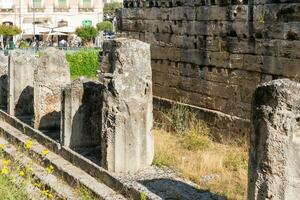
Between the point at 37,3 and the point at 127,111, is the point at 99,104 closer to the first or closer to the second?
the point at 127,111

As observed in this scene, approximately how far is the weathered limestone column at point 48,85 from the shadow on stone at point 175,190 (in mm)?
4008

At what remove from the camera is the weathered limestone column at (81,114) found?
9.07 metres

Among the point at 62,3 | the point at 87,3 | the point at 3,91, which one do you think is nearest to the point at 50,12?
the point at 62,3

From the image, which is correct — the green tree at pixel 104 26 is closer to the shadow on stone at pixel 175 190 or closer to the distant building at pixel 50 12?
the distant building at pixel 50 12

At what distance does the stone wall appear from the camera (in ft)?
31.2

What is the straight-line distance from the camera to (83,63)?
2467 cm

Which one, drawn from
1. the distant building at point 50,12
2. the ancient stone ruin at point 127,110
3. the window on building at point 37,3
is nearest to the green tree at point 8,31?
the distant building at point 50,12

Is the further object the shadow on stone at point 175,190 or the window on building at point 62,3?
the window on building at point 62,3

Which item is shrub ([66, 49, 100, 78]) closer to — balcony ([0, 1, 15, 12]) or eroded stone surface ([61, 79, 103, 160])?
eroded stone surface ([61, 79, 103, 160])

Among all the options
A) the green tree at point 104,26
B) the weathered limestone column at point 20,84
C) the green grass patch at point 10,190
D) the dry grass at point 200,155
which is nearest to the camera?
the green grass patch at point 10,190

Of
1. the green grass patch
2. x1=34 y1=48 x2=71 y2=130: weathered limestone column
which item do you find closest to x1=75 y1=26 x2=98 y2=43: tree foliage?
x1=34 y1=48 x2=71 y2=130: weathered limestone column

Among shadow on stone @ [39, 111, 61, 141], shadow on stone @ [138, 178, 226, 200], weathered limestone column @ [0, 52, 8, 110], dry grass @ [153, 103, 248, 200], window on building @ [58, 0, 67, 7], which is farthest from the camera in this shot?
window on building @ [58, 0, 67, 7]

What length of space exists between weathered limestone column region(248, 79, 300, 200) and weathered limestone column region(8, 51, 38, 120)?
767 cm

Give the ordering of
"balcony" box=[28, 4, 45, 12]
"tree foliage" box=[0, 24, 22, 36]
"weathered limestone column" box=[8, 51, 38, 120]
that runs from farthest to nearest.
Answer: "balcony" box=[28, 4, 45, 12]
"tree foliage" box=[0, 24, 22, 36]
"weathered limestone column" box=[8, 51, 38, 120]
